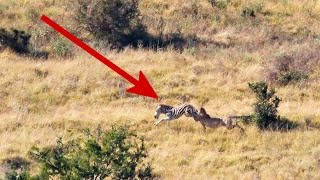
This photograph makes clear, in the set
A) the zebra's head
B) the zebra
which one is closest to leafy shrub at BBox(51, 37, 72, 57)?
the zebra's head

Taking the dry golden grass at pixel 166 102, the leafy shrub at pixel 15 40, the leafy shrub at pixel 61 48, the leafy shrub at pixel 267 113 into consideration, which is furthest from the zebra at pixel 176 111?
the leafy shrub at pixel 15 40

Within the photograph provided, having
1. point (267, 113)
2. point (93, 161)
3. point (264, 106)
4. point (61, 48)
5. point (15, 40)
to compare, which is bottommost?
point (93, 161)

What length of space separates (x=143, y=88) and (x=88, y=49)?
4033 millimetres

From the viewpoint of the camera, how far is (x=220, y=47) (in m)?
27.7

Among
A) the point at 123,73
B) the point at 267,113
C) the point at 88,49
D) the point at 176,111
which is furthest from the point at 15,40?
the point at 267,113

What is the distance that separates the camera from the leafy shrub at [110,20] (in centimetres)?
2772

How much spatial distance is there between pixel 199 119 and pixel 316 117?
11.1 ft

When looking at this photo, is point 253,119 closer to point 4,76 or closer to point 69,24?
point 4,76

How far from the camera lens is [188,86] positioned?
23.4 m

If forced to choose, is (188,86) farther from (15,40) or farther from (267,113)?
(15,40)

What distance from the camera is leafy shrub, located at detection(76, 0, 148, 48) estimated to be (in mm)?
27719

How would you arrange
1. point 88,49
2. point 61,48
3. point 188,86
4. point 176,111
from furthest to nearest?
1. point 88,49
2. point 61,48
3. point 188,86
4. point 176,111

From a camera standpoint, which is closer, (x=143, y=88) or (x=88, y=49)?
(x=143, y=88)

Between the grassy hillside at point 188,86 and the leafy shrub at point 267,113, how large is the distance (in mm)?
331
